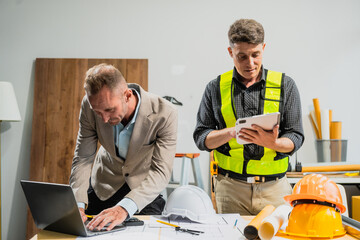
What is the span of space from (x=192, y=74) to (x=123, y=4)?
42.6 inches

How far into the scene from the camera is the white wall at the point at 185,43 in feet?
12.3

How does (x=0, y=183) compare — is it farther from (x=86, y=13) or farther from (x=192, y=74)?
(x=192, y=74)

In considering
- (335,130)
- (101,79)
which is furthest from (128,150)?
(335,130)

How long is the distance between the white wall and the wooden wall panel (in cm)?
13

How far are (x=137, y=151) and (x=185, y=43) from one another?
7.15ft

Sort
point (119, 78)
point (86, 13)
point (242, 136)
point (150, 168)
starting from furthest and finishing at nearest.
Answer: point (86, 13) < point (150, 168) < point (119, 78) < point (242, 136)

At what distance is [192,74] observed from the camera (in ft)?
12.3

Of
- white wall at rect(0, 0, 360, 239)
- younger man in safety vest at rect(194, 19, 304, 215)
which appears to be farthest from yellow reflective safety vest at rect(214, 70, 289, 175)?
white wall at rect(0, 0, 360, 239)

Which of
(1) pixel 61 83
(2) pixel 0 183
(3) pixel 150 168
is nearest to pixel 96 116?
(3) pixel 150 168

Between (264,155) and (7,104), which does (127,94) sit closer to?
(264,155)

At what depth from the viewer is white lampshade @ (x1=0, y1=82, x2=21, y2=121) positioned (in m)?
3.28

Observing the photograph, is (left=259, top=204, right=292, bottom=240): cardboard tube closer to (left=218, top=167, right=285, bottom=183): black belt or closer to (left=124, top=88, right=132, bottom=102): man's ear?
(left=218, top=167, right=285, bottom=183): black belt

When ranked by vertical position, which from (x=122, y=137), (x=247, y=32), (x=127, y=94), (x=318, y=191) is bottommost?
(x=318, y=191)

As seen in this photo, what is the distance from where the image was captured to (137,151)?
1860mm
